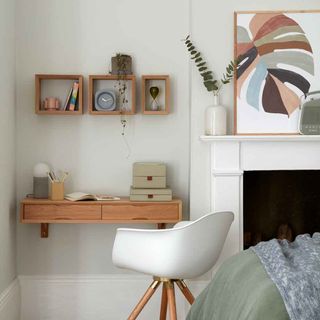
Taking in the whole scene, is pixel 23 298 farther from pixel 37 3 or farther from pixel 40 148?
pixel 37 3

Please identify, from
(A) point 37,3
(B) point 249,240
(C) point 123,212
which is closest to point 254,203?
(B) point 249,240

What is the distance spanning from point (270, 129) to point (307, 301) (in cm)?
216

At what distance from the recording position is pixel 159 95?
4227mm

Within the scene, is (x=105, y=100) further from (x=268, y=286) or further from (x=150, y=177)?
(x=268, y=286)

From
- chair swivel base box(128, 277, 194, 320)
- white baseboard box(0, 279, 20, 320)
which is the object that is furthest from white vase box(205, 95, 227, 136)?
white baseboard box(0, 279, 20, 320)

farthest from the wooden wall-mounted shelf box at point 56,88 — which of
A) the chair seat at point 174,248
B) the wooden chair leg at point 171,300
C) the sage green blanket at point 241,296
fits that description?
the sage green blanket at point 241,296

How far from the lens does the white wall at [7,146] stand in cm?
381

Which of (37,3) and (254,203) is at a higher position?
(37,3)

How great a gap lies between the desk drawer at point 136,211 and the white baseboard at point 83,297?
54 cm

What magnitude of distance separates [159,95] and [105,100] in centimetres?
38

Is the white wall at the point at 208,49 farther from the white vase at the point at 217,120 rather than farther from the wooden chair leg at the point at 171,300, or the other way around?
the wooden chair leg at the point at 171,300

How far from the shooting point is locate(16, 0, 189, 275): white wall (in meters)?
4.21

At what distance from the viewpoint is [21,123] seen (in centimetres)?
421

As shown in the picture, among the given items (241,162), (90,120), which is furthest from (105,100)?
(241,162)
